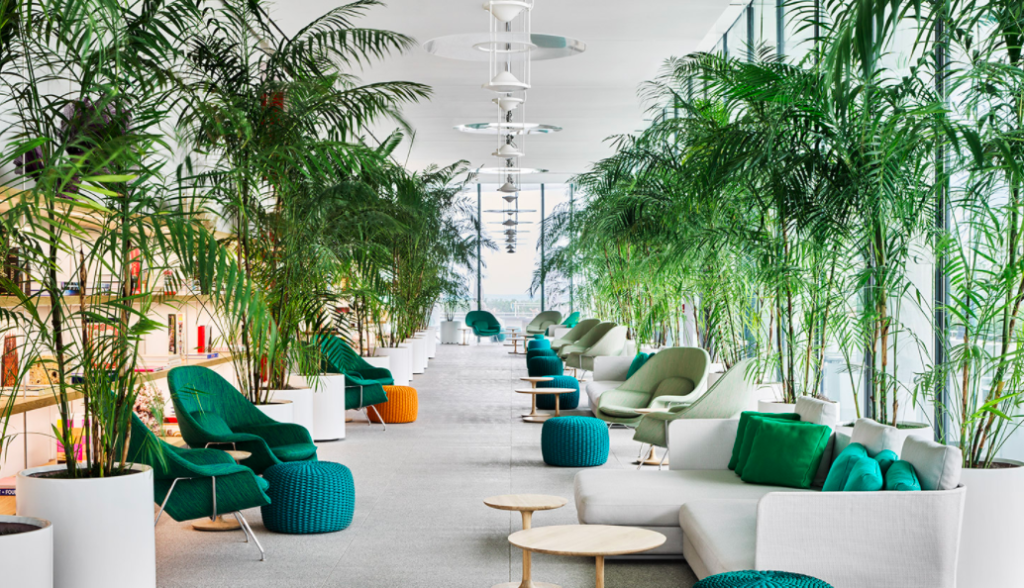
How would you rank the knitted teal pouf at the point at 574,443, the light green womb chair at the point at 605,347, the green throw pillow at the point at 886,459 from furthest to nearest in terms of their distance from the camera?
the light green womb chair at the point at 605,347
the knitted teal pouf at the point at 574,443
the green throw pillow at the point at 886,459

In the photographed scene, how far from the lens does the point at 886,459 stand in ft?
12.8

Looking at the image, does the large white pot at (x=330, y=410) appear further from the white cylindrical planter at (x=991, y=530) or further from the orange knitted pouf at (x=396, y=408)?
the white cylindrical planter at (x=991, y=530)

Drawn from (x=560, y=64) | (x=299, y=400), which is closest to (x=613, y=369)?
(x=299, y=400)

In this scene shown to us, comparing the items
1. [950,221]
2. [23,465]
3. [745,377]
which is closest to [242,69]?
[23,465]

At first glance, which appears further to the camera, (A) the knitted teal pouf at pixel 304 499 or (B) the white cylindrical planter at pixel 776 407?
(B) the white cylindrical planter at pixel 776 407

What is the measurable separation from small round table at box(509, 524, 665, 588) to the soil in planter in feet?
5.64

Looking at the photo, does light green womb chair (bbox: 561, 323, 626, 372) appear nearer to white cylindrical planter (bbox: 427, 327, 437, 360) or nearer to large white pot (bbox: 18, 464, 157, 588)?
white cylindrical planter (bbox: 427, 327, 437, 360)

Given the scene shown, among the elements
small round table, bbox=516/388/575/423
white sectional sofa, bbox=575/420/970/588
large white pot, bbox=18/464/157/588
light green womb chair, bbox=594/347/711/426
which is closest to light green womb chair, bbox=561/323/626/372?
small round table, bbox=516/388/575/423

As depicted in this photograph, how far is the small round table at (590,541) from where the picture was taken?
3.45m

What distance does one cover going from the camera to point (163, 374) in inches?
273

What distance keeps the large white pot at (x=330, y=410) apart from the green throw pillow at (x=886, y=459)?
5.26m

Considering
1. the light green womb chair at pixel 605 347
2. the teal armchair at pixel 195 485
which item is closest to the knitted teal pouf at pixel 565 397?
the light green womb chair at pixel 605 347

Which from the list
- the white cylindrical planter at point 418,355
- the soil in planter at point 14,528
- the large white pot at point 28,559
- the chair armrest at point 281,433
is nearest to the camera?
the large white pot at point 28,559

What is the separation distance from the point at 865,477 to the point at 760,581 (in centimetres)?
95
